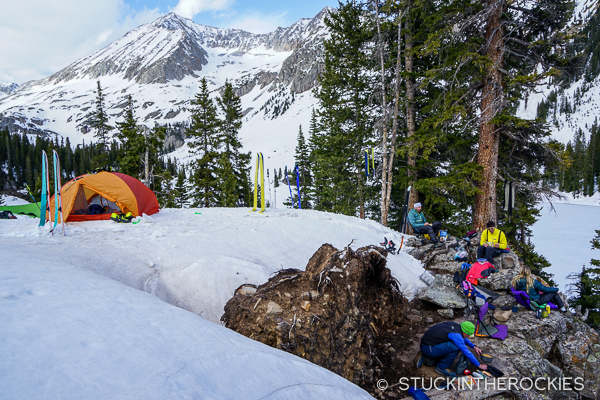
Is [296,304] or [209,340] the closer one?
[209,340]

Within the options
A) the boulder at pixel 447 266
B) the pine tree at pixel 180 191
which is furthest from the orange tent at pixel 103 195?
the pine tree at pixel 180 191

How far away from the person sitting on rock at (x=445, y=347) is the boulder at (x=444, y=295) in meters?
1.34

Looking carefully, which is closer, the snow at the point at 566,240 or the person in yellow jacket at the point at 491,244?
the person in yellow jacket at the point at 491,244

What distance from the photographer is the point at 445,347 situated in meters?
4.36

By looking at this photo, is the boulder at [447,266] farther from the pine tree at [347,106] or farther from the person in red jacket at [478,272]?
the pine tree at [347,106]

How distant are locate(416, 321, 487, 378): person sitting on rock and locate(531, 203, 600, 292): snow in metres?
21.2

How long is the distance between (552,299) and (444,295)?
224 centimetres

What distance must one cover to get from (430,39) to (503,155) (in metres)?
4.95

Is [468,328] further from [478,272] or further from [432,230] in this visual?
[432,230]

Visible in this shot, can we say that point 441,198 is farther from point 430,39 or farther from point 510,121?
point 430,39

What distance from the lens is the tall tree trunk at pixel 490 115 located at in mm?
8680

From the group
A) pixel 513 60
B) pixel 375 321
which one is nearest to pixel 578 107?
pixel 513 60

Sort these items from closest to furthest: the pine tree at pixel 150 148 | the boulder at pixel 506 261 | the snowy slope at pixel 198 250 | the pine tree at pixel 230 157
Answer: the snowy slope at pixel 198 250 < the boulder at pixel 506 261 < the pine tree at pixel 150 148 < the pine tree at pixel 230 157

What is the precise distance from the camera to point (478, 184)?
9.39m
